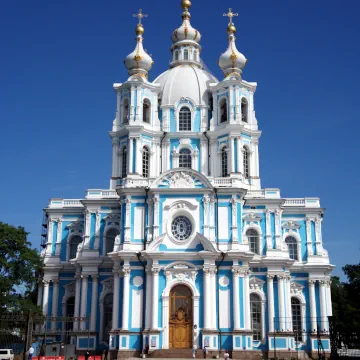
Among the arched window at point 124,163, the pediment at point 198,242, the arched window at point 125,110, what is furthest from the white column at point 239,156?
the arched window at point 125,110

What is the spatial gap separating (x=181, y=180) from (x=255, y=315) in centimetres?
1046

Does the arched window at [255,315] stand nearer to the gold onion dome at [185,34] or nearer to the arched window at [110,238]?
the arched window at [110,238]

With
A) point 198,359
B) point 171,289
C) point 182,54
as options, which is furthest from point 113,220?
point 182,54

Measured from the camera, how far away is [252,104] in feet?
152

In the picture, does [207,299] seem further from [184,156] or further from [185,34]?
[185,34]

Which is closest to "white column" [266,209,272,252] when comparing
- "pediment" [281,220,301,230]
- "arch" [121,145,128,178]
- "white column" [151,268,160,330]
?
"pediment" [281,220,301,230]

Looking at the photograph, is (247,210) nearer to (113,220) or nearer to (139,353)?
(113,220)

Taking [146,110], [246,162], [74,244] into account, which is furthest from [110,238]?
[246,162]

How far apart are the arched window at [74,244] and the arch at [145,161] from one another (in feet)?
22.0

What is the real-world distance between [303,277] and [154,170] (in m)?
13.3

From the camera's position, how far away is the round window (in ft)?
127

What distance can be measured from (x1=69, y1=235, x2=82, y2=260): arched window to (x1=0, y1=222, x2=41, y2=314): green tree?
365cm

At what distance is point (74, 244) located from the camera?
4447 cm

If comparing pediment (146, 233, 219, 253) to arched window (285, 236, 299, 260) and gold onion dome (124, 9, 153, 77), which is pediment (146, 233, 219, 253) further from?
gold onion dome (124, 9, 153, 77)
